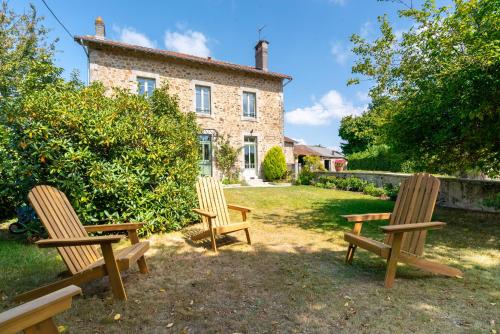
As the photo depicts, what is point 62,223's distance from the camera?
267 centimetres

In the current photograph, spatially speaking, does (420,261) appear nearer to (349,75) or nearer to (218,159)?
(349,75)

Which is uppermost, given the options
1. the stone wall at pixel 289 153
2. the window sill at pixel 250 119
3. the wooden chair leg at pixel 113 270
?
the window sill at pixel 250 119

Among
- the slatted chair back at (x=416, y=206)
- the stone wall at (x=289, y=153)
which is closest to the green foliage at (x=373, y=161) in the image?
the stone wall at (x=289, y=153)

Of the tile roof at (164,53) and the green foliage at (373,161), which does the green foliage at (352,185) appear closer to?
the green foliage at (373,161)

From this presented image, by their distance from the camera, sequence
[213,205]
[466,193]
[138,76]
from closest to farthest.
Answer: [213,205] < [466,193] < [138,76]

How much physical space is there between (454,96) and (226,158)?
10244 millimetres

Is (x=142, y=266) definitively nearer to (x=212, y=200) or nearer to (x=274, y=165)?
(x=212, y=200)

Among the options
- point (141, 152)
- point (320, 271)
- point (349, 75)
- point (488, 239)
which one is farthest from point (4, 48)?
point (488, 239)

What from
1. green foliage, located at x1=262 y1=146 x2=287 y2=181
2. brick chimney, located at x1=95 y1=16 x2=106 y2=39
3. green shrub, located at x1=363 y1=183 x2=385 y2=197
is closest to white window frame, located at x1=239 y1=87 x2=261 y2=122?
green foliage, located at x1=262 y1=146 x2=287 y2=181

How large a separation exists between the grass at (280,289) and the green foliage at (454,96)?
1.54 meters

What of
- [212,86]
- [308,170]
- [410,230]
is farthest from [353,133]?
[410,230]

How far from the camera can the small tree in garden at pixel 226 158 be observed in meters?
13.4

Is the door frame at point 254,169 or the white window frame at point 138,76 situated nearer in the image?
the white window frame at point 138,76

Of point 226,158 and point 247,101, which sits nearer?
point 226,158
